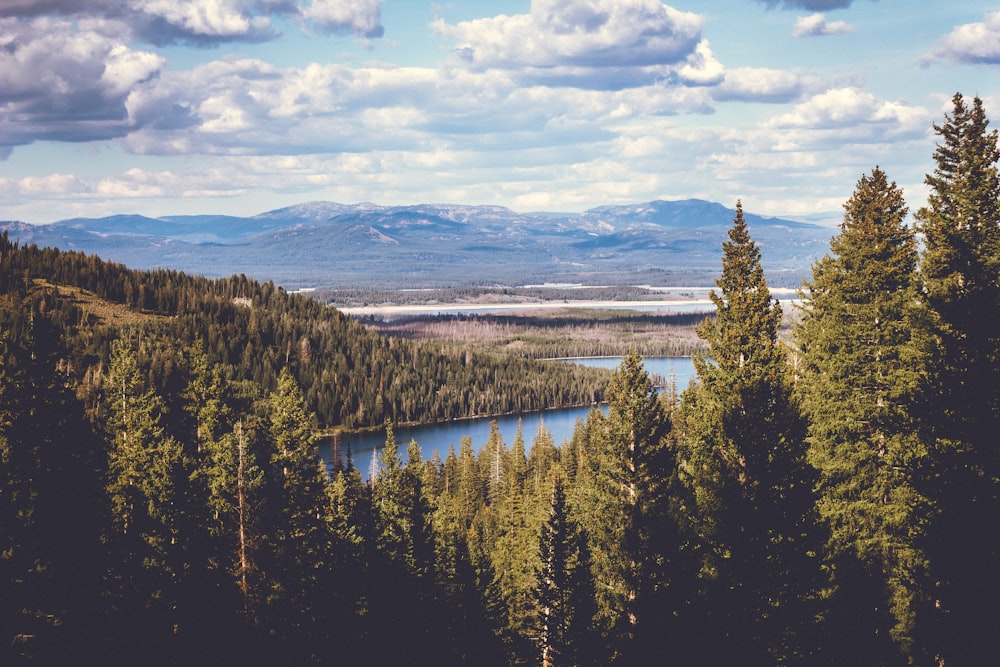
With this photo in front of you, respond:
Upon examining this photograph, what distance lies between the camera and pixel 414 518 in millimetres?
38812

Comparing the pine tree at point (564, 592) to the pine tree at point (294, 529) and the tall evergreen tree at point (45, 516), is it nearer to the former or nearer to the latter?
the pine tree at point (294, 529)

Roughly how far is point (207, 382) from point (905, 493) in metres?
31.4

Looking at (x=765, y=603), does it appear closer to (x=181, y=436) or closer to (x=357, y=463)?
(x=181, y=436)

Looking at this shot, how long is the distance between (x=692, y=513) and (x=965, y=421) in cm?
854

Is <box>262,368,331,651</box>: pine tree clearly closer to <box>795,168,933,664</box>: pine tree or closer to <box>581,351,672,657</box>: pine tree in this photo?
<box>581,351,672,657</box>: pine tree

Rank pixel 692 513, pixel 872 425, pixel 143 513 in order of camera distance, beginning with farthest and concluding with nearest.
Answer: pixel 143 513 → pixel 872 425 → pixel 692 513

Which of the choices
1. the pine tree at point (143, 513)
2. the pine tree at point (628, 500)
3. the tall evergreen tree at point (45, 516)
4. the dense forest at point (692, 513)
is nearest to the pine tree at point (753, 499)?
the dense forest at point (692, 513)

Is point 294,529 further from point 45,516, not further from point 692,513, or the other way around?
point 692,513

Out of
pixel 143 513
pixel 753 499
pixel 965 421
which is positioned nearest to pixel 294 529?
pixel 143 513

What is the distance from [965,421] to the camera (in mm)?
24812

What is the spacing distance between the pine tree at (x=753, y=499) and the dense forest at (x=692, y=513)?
75 millimetres

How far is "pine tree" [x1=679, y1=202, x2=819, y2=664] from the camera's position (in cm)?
2495

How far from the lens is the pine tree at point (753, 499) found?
81.9 feet

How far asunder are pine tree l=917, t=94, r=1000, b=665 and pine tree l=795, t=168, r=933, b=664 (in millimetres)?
766
